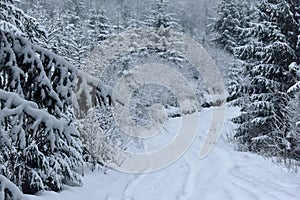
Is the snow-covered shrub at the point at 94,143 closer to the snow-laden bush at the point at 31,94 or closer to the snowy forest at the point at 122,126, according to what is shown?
the snowy forest at the point at 122,126

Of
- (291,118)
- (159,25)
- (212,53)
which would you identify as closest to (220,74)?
(212,53)

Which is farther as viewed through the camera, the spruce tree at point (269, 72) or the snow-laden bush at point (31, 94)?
the spruce tree at point (269, 72)

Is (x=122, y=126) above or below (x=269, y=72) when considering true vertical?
below

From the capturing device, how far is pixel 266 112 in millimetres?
12383

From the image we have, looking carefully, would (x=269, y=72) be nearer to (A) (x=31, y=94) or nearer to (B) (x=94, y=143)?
(B) (x=94, y=143)

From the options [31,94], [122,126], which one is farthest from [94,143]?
[31,94]

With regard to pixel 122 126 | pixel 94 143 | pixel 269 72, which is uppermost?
pixel 269 72

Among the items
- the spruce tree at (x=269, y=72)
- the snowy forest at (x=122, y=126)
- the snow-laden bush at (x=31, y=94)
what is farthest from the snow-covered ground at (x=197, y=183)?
the spruce tree at (x=269, y=72)

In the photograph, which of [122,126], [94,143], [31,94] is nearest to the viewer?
[31,94]

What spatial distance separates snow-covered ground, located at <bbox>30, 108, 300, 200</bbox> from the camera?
615 centimetres

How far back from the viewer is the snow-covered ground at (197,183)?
6.15m

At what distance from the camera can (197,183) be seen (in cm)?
732

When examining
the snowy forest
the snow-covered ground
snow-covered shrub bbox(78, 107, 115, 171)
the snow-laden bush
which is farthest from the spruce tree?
the snow-laden bush

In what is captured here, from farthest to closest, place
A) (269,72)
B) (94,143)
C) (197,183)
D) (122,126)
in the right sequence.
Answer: (269,72), (122,126), (94,143), (197,183)
